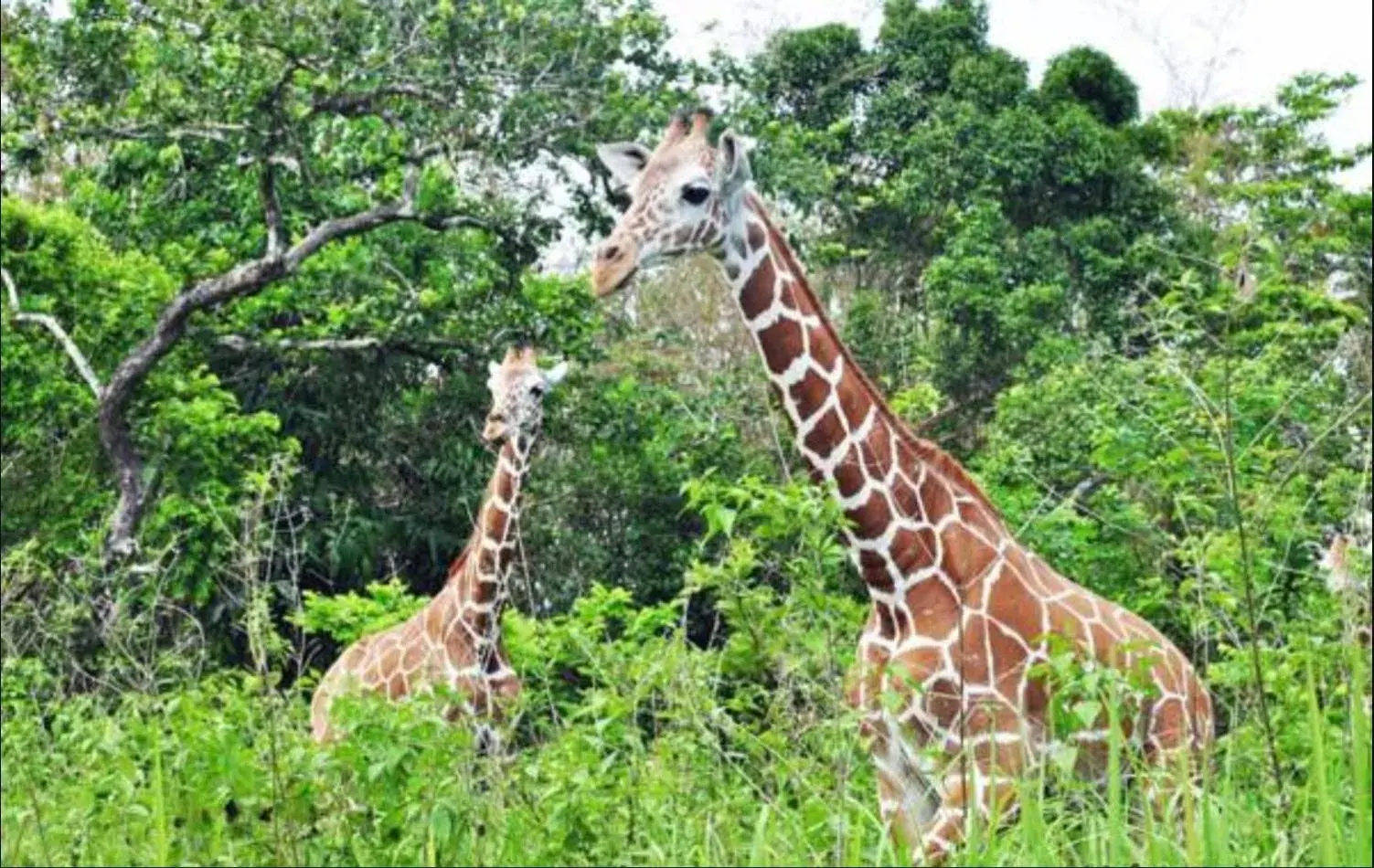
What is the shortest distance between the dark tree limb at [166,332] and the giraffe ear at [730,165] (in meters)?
8.11

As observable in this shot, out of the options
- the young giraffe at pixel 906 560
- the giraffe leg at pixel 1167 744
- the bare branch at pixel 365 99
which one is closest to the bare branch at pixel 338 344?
the bare branch at pixel 365 99

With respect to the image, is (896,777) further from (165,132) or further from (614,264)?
(165,132)

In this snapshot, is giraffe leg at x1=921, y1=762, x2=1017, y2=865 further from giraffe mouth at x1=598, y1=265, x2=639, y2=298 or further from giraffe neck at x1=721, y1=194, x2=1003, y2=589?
giraffe mouth at x1=598, y1=265, x2=639, y2=298

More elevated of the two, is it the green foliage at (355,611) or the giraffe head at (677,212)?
the giraffe head at (677,212)

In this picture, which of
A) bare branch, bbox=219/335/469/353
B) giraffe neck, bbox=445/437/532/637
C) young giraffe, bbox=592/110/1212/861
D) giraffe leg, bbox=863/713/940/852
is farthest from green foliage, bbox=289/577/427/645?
giraffe leg, bbox=863/713/940/852

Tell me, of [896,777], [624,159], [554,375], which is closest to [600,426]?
[554,375]

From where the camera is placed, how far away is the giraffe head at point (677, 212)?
20.4 feet

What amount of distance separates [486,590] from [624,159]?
298 centimetres

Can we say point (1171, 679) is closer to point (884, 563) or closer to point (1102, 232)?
point (884, 563)

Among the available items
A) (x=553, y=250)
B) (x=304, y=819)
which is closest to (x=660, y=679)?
(x=304, y=819)

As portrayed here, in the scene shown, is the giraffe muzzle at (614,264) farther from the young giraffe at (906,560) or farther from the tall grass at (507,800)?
the tall grass at (507,800)

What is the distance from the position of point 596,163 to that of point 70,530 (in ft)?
12.3

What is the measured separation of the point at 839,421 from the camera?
619 cm

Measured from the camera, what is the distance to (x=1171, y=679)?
5914 mm
